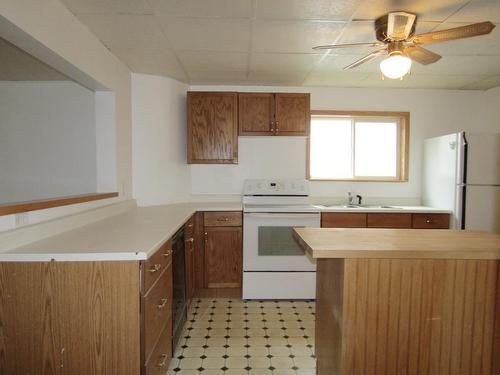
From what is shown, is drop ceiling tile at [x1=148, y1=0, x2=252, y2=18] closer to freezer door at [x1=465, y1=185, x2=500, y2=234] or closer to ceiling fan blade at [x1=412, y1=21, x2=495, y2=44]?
ceiling fan blade at [x1=412, y1=21, x2=495, y2=44]

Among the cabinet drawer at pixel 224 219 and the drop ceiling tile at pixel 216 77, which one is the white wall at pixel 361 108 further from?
the cabinet drawer at pixel 224 219

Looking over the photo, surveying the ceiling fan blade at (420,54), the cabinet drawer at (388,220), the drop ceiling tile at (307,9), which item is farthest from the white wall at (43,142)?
the cabinet drawer at (388,220)

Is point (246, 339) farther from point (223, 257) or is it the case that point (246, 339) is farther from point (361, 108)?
point (361, 108)

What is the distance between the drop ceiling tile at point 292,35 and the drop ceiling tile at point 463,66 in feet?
3.77

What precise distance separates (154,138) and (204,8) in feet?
5.03

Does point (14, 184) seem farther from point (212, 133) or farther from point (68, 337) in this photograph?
point (68, 337)

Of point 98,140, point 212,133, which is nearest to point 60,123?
point 98,140

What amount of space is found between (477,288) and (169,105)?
2.94 metres

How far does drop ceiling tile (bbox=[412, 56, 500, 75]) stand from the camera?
2.61m

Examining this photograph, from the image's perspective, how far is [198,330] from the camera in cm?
236

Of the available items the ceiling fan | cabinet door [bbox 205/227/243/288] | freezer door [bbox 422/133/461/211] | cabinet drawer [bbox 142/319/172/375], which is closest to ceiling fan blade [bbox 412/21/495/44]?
the ceiling fan

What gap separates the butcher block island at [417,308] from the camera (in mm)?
1361

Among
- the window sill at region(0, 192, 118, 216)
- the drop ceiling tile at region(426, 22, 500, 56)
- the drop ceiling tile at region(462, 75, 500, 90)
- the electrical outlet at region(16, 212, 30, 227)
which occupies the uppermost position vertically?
the drop ceiling tile at region(462, 75, 500, 90)

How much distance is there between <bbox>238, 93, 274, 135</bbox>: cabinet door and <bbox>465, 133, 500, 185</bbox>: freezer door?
6.26 feet
